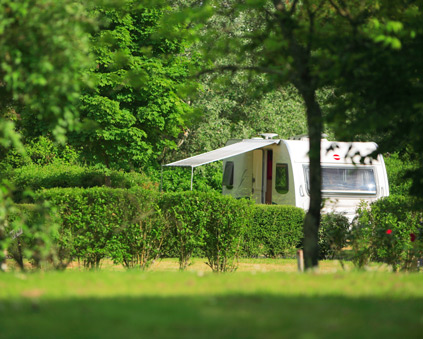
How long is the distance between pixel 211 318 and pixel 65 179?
50.2 ft

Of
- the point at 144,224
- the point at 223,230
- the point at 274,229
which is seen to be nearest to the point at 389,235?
the point at 223,230

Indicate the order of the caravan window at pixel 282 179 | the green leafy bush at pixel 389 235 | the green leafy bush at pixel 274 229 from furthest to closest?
the caravan window at pixel 282 179 → the green leafy bush at pixel 274 229 → the green leafy bush at pixel 389 235

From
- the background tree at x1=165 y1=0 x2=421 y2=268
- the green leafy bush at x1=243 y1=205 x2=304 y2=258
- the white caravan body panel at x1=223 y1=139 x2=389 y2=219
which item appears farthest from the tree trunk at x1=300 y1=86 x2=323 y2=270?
the white caravan body panel at x1=223 y1=139 x2=389 y2=219

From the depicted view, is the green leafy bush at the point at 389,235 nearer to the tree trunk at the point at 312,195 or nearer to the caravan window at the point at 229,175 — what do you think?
the tree trunk at the point at 312,195

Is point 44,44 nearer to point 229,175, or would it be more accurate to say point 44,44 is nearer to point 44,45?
point 44,45

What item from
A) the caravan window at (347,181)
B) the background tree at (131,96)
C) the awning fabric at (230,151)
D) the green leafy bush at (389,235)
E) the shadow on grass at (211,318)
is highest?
the background tree at (131,96)

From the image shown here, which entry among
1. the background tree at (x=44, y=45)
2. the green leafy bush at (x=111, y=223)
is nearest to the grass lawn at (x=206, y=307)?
the background tree at (x=44, y=45)

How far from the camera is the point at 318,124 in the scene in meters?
6.81

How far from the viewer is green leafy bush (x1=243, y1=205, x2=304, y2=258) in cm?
1486

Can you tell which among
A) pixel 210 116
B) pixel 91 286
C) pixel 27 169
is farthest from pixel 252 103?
pixel 91 286

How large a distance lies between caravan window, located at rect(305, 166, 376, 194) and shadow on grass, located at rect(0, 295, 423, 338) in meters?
11.2

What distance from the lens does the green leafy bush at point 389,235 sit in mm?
9953

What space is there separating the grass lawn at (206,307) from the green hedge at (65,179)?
1274cm

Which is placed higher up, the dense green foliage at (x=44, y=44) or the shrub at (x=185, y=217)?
the dense green foliage at (x=44, y=44)
